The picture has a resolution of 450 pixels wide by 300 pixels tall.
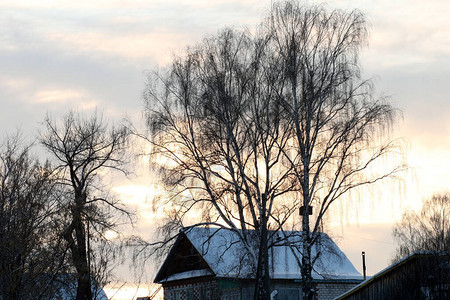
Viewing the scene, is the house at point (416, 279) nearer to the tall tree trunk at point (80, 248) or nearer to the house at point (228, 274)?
the house at point (228, 274)

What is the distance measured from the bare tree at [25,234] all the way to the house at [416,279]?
11641 mm

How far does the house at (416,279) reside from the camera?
22344 mm

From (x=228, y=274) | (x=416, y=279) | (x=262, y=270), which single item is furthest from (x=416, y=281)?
(x=228, y=274)

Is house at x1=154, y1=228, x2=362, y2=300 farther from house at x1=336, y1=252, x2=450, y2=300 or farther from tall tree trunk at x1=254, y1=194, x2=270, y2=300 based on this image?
house at x1=336, y1=252, x2=450, y2=300

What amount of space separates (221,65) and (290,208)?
646 cm

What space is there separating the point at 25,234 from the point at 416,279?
13.8m

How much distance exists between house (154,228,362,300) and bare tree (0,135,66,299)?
857 cm

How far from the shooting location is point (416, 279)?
23.1 meters

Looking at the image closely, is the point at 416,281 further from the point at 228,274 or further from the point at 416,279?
the point at 228,274

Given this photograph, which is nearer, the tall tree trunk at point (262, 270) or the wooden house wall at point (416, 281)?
the wooden house wall at point (416, 281)

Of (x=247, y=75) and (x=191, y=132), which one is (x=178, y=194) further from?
(x=247, y=75)

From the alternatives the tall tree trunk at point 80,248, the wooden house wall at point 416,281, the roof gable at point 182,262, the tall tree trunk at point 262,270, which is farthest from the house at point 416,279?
the roof gable at point 182,262

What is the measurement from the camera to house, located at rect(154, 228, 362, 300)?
39.7m

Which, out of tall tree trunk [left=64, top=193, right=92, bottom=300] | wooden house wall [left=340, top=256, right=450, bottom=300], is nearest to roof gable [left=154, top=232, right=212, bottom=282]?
tall tree trunk [left=64, top=193, right=92, bottom=300]
